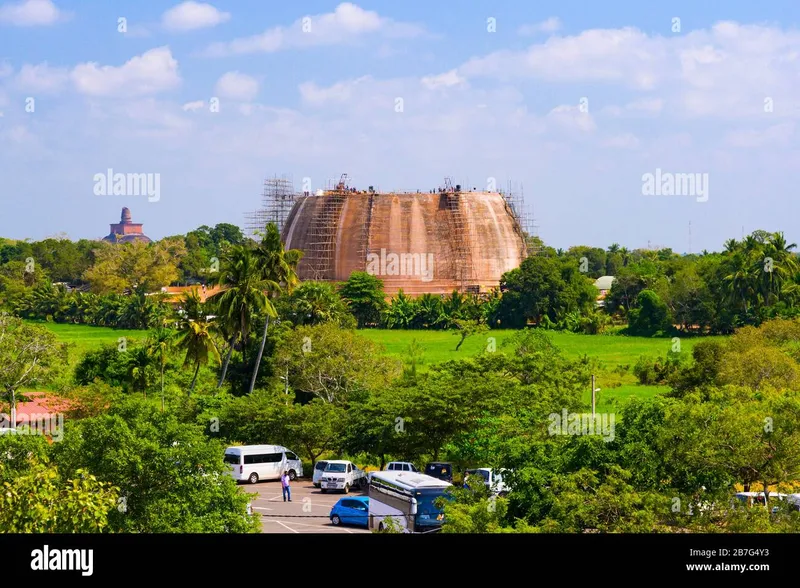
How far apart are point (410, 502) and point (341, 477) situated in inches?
300

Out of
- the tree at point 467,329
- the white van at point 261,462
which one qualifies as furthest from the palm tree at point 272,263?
the tree at point 467,329

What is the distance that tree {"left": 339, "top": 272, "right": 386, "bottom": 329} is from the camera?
83812mm

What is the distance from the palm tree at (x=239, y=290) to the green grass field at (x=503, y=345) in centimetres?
1099

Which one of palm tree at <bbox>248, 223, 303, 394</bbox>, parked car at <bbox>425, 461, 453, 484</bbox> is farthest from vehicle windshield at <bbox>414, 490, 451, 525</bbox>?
palm tree at <bbox>248, 223, 303, 394</bbox>

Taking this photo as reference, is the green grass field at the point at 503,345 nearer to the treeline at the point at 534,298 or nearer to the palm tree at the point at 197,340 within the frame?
the treeline at the point at 534,298

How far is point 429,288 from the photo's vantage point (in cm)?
9731

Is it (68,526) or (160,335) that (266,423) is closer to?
(160,335)

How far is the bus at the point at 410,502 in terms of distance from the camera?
810 inches

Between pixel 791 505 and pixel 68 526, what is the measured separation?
1191cm

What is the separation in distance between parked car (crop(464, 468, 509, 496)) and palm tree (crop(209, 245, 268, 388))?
1414 centimetres

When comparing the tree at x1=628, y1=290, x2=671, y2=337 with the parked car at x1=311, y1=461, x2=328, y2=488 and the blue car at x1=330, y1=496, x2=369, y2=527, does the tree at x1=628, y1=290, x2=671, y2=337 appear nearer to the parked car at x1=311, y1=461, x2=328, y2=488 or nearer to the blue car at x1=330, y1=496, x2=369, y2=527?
the parked car at x1=311, y1=461, x2=328, y2=488

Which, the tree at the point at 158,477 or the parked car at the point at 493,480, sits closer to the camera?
the tree at the point at 158,477

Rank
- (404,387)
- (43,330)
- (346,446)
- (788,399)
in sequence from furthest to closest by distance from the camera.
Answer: (43,330) → (404,387) → (346,446) → (788,399)
